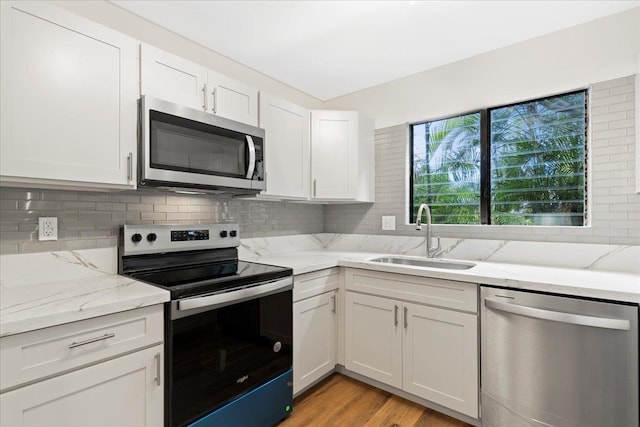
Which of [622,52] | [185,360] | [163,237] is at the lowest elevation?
[185,360]

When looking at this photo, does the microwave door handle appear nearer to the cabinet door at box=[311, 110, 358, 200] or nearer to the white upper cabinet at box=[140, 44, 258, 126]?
the white upper cabinet at box=[140, 44, 258, 126]

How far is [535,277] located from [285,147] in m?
1.80

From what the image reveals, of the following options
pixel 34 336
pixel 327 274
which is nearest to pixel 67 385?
pixel 34 336

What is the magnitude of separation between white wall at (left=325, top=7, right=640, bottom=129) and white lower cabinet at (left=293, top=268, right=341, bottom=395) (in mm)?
1593

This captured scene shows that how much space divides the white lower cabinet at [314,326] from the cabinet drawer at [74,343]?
924 mm

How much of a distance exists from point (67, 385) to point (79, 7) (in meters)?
1.88

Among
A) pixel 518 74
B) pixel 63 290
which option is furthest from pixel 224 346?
pixel 518 74

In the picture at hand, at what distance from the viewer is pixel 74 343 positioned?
45.2 inches

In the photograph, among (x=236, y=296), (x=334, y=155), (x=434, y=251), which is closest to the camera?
(x=236, y=296)

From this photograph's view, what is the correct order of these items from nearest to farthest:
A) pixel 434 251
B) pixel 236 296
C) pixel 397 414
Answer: pixel 236 296 → pixel 397 414 → pixel 434 251

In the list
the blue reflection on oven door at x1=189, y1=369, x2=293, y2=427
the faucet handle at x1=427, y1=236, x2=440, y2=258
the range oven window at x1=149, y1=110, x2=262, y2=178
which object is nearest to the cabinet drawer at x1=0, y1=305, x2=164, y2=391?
the blue reflection on oven door at x1=189, y1=369, x2=293, y2=427

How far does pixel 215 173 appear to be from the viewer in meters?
1.90

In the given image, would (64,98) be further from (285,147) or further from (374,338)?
(374,338)

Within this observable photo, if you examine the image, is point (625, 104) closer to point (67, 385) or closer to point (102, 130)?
point (102, 130)
